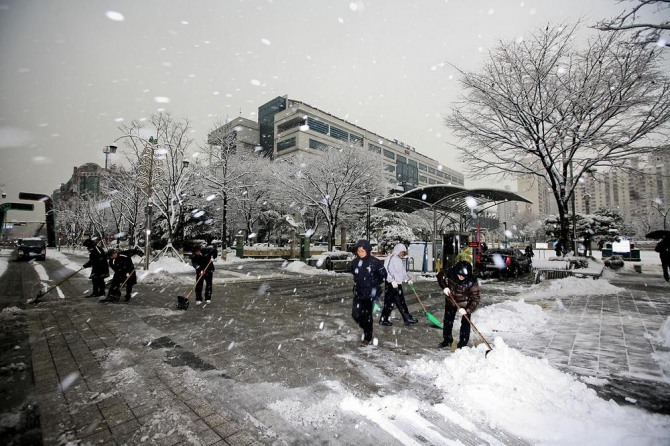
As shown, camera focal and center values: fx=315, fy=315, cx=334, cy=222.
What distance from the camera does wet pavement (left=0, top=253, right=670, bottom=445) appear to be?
9.42ft

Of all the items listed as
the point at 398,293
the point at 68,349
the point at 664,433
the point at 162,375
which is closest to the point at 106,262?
the point at 68,349

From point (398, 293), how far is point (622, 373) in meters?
3.66

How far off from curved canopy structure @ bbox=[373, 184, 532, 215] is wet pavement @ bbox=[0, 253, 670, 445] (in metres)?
7.51

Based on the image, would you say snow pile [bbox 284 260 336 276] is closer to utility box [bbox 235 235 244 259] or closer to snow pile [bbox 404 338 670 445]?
utility box [bbox 235 235 244 259]

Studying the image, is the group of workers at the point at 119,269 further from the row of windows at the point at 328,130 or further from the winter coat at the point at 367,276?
the row of windows at the point at 328,130

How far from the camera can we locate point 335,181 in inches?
1113

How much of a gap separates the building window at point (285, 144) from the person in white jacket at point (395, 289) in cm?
5363

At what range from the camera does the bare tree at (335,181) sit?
28141 mm

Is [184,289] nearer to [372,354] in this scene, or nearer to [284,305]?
[284,305]

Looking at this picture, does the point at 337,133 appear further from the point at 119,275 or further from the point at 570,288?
the point at 119,275

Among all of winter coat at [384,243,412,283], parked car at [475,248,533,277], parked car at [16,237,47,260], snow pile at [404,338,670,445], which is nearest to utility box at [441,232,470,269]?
parked car at [475,248,533,277]

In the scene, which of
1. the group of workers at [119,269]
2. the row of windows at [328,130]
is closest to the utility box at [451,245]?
the group of workers at [119,269]

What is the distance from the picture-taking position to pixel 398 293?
22.6ft

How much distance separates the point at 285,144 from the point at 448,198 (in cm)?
4790
